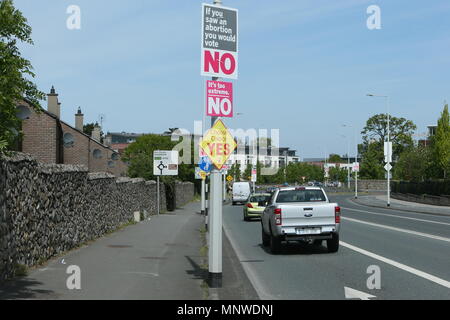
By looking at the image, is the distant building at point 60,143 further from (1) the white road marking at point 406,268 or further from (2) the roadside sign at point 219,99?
(1) the white road marking at point 406,268

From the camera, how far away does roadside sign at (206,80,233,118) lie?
9.94 metres

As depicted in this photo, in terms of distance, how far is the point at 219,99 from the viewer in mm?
10016

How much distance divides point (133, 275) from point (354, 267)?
455 cm

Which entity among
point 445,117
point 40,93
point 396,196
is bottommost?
point 396,196

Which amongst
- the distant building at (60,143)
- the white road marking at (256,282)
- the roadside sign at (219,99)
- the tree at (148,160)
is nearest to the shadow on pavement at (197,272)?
the white road marking at (256,282)

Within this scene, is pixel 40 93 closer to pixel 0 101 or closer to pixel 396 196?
pixel 0 101

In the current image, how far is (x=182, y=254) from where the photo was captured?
1462cm

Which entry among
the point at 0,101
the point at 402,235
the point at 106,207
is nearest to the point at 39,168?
the point at 0,101

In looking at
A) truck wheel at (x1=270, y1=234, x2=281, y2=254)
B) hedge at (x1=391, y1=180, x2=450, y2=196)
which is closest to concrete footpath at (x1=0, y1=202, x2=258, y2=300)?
truck wheel at (x1=270, y1=234, x2=281, y2=254)

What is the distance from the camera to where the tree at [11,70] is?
7.01 metres

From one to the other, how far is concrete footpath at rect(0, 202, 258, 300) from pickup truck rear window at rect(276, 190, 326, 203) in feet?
6.63

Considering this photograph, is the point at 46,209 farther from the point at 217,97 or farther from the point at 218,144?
the point at 217,97

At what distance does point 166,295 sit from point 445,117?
65867mm

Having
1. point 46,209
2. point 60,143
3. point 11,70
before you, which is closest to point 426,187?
point 60,143
